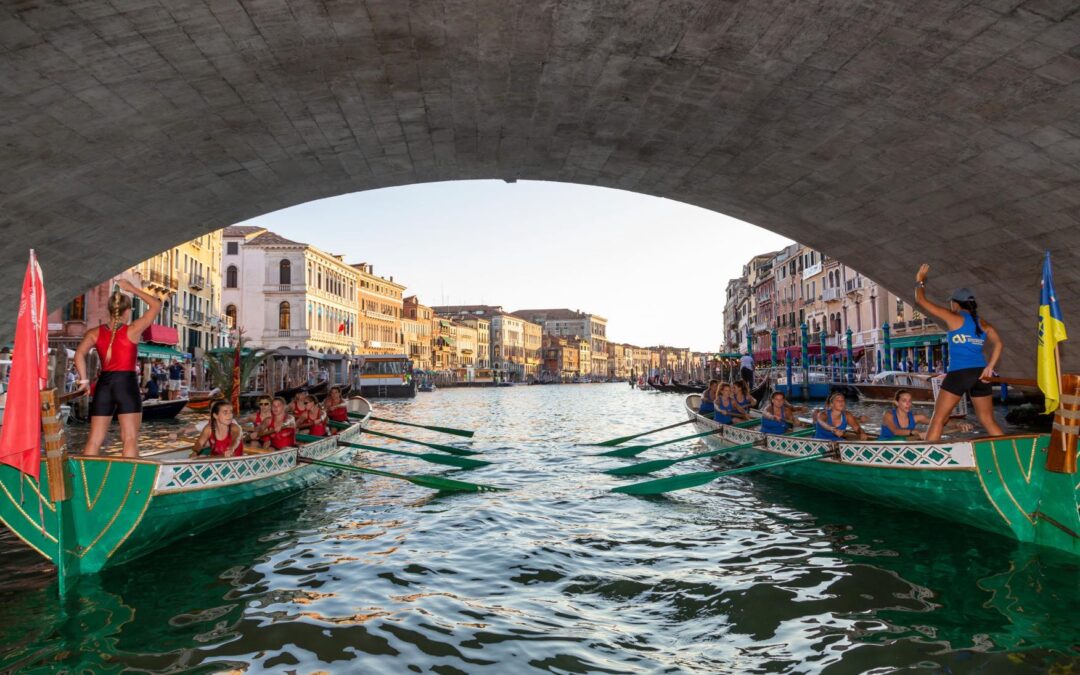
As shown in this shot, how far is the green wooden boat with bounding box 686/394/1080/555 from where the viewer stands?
21.4ft

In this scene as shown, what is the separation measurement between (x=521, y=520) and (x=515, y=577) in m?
2.45

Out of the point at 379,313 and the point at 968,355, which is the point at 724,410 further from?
the point at 379,313

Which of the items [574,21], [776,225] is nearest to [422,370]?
[776,225]

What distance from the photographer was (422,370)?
91188 mm

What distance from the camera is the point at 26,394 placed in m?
5.24

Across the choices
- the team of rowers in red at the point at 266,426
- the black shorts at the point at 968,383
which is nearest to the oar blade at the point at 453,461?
the team of rowers in red at the point at 266,426

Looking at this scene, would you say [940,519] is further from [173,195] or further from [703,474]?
[173,195]

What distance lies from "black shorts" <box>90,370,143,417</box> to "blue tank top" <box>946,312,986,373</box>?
321 inches

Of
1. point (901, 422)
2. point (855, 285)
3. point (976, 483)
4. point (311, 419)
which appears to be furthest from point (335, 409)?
point (855, 285)

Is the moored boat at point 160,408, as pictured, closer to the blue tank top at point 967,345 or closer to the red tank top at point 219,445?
the red tank top at point 219,445

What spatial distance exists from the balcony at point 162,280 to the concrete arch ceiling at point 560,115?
2254cm

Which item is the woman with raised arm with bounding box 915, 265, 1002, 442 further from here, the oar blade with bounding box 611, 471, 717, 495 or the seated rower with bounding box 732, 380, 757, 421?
the seated rower with bounding box 732, 380, 757, 421

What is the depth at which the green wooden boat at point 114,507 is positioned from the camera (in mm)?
5840

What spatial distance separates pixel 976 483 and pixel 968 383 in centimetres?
107
